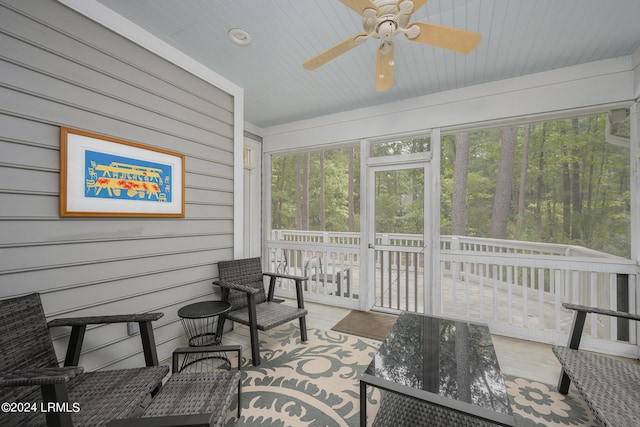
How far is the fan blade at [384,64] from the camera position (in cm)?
182

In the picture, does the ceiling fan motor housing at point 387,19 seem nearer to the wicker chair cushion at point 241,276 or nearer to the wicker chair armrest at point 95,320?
the wicker chair armrest at point 95,320

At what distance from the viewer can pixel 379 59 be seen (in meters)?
1.96

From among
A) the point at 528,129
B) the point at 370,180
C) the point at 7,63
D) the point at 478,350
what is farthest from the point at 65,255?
the point at 528,129

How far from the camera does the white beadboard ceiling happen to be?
1.99 metres

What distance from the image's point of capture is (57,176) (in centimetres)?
177

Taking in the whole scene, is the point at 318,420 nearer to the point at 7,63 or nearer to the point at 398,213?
the point at 398,213

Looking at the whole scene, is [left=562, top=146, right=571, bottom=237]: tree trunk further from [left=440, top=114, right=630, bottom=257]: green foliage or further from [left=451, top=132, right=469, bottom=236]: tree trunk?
[left=451, top=132, right=469, bottom=236]: tree trunk

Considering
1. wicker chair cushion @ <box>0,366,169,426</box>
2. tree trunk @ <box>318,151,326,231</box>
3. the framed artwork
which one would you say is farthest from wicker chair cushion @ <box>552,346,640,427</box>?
tree trunk @ <box>318,151,326,231</box>

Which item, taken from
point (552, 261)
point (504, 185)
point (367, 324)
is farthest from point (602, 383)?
point (504, 185)

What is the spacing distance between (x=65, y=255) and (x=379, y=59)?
8.77 ft

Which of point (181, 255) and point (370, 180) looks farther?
point (370, 180)

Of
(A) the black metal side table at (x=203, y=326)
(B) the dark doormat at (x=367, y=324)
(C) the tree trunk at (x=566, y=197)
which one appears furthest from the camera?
(C) the tree trunk at (x=566, y=197)

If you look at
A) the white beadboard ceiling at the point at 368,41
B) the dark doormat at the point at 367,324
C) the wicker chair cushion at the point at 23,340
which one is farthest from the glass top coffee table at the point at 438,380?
the white beadboard ceiling at the point at 368,41

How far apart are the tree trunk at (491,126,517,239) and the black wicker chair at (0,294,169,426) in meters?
7.43
